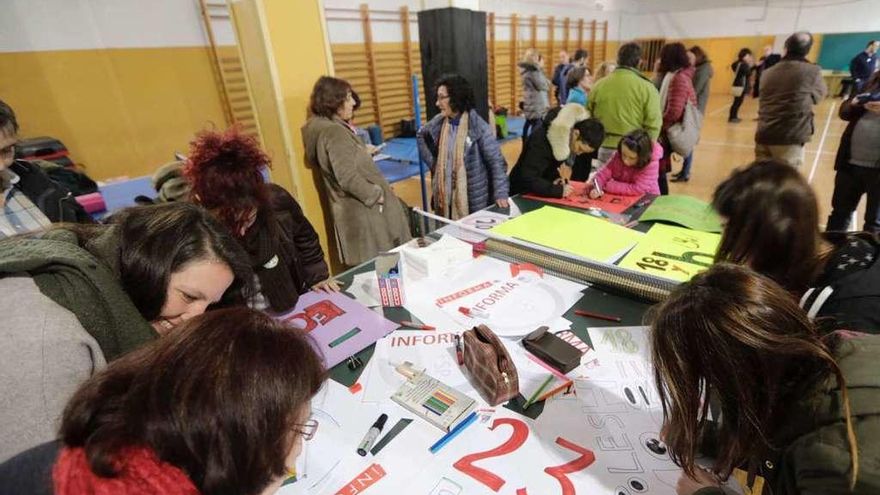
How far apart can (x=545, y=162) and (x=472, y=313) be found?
1.41 metres

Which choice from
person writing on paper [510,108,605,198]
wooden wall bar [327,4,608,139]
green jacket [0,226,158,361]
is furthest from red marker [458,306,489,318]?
wooden wall bar [327,4,608,139]

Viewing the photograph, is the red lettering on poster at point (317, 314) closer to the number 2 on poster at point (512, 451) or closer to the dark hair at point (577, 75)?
the number 2 on poster at point (512, 451)

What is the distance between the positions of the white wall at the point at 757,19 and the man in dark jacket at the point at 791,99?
9.19m

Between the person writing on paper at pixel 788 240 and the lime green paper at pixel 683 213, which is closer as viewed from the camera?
the person writing on paper at pixel 788 240

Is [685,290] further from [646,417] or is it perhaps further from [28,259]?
[28,259]

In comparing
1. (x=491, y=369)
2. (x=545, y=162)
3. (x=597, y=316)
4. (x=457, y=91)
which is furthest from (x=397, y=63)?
(x=491, y=369)

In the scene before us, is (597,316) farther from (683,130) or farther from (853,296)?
(683,130)

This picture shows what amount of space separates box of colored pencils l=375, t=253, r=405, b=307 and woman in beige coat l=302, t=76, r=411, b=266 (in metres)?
1.01

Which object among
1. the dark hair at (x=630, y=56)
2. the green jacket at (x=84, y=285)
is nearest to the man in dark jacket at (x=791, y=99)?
the dark hair at (x=630, y=56)

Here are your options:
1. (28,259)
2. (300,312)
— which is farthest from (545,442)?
(28,259)

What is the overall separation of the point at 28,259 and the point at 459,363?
0.90 meters

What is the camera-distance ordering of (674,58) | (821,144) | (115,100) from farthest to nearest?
(821,144), (115,100), (674,58)

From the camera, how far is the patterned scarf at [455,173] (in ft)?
8.01

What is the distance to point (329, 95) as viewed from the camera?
2.18 m
